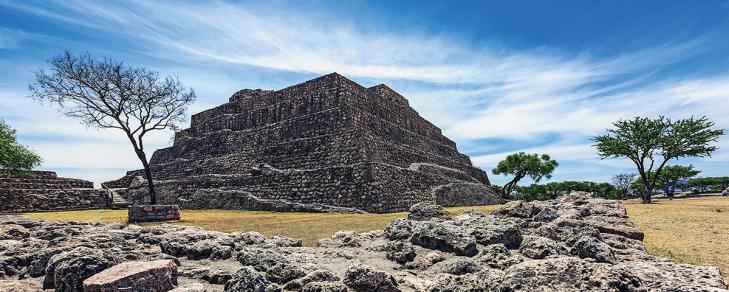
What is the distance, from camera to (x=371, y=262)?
251 inches

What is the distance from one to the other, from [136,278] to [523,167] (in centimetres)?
5558

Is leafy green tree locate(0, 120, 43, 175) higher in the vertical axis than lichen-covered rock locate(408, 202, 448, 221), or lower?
higher

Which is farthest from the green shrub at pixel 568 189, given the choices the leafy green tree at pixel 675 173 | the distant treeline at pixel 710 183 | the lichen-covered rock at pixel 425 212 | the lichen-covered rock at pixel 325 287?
the lichen-covered rock at pixel 325 287

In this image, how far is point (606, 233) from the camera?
829 centimetres

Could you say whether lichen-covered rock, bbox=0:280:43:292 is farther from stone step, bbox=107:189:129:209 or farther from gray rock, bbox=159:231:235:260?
stone step, bbox=107:189:129:209

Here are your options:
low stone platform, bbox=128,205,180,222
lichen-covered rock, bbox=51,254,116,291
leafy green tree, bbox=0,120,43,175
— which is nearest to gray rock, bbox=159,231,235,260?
lichen-covered rock, bbox=51,254,116,291

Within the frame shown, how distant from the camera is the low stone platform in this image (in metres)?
16.2

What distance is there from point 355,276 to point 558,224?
18.2 feet

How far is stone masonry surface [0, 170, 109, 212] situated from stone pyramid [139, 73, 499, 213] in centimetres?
555

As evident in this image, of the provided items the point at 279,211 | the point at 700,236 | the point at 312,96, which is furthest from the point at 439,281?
the point at 312,96

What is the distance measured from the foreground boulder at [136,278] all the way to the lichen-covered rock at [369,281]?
7.34ft

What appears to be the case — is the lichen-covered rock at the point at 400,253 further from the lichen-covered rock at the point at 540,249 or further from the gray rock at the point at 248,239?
the gray rock at the point at 248,239

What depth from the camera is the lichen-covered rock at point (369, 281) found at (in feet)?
15.0

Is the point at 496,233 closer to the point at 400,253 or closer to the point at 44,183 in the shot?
the point at 400,253
